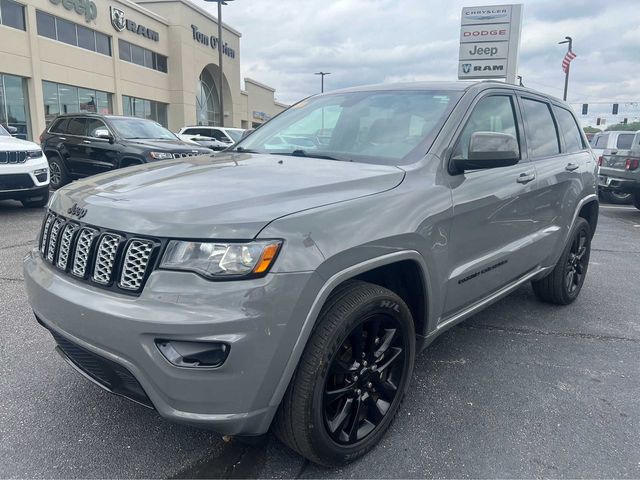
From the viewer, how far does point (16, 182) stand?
7.92 m

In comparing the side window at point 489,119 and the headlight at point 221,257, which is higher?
the side window at point 489,119

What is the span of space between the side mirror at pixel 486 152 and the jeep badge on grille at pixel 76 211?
1851 mm

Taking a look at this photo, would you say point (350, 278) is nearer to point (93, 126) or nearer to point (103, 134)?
point (103, 134)

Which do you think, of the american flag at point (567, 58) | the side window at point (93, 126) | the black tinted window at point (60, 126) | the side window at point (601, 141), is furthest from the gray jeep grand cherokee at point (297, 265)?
the american flag at point (567, 58)

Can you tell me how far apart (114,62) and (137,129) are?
21.5m

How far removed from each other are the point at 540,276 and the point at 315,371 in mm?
2609

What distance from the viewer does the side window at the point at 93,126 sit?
10320 mm

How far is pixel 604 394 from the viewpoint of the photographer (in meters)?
3.02

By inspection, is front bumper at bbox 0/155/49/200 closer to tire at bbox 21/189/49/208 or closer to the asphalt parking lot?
tire at bbox 21/189/49/208

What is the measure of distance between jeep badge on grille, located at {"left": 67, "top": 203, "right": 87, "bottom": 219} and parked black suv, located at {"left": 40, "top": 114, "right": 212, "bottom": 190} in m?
7.13

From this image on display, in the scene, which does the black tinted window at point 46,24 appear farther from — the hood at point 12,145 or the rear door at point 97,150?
the hood at point 12,145

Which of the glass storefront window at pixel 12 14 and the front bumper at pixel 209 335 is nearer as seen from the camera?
the front bumper at pixel 209 335

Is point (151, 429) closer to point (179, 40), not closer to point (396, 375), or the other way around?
point (396, 375)

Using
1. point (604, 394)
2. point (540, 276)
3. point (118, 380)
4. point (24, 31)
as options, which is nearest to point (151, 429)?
point (118, 380)
